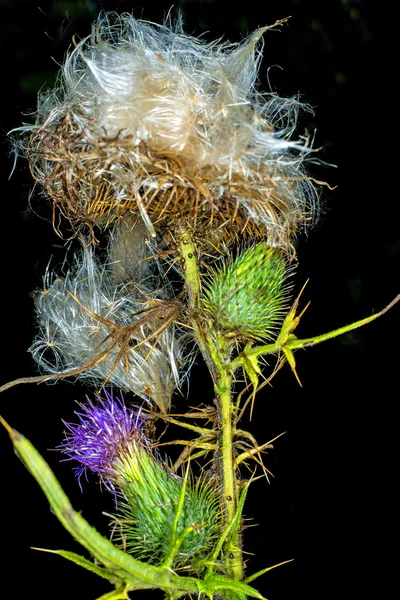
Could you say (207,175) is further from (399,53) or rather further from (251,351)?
(399,53)

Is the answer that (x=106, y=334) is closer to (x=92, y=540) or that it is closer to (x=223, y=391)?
(x=223, y=391)

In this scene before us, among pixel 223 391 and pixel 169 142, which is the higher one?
pixel 169 142

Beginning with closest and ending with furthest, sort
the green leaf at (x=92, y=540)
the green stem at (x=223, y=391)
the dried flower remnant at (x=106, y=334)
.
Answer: the green leaf at (x=92, y=540) → the green stem at (x=223, y=391) → the dried flower remnant at (x=106, y=334)

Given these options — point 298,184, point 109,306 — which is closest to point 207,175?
point 298,184

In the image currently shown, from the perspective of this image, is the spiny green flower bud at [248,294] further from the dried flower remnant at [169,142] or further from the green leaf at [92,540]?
the green leaf at [92,540]

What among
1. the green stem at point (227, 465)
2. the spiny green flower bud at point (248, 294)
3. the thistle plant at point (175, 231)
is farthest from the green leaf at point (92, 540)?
the spiny green flower bud at point (248, 294)

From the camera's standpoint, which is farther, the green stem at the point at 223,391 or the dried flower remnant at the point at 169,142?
the green stem at the point at 223,391

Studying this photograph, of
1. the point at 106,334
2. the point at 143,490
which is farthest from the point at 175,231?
the point at 143,490
